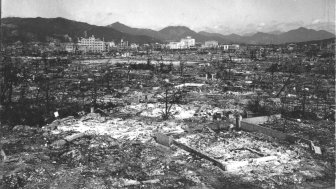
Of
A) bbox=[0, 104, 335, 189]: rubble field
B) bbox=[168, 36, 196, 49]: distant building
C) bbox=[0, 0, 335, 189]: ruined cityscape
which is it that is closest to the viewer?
bbox=[0, 104, 335, 189]: rubble field

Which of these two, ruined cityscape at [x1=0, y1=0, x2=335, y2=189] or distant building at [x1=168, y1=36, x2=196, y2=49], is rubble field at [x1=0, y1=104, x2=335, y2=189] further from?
distant building at [x1=168, y1=36, x2=196, y2=49]

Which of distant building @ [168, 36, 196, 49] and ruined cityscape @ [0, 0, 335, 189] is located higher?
distant building @ [168, 36, 196, 49]

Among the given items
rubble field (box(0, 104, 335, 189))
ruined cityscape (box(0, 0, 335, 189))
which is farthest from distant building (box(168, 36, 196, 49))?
rubble field (box(0, 104, 335, 189))

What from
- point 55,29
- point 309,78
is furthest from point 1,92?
point 55,29

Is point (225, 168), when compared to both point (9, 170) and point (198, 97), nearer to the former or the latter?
point (9, 170)

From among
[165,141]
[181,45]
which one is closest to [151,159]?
[165,141]

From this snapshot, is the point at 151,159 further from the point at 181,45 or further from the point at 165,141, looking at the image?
the point at 181,45

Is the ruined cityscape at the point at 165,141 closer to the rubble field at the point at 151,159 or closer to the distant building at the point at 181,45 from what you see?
the rubble field at the point at 151,159

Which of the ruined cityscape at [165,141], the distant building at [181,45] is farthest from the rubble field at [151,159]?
the distant building at [181,45]
